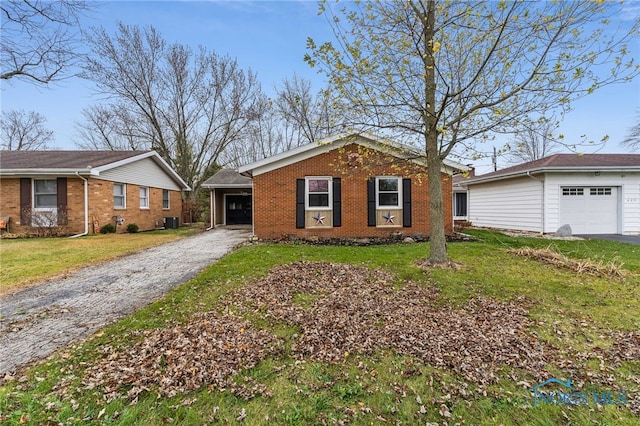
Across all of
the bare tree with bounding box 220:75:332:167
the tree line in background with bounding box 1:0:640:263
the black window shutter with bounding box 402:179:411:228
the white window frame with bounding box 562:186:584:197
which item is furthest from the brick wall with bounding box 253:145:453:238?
the bare tree with bounding box 220:75:332:167

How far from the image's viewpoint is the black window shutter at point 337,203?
11531mm

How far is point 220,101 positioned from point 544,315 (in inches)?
1029

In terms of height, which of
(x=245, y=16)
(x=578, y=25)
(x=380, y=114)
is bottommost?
(x=380, y=114)

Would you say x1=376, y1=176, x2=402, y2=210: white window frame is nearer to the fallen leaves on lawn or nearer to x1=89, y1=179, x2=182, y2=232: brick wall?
the fallen leaves on lawn

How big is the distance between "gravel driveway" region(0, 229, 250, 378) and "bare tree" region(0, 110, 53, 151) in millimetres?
32112

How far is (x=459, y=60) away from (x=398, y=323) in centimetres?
598

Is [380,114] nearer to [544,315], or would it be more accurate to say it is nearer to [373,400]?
[544,315]

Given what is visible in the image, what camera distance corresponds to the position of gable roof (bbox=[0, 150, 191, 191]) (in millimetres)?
12625

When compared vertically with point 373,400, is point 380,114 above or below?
above

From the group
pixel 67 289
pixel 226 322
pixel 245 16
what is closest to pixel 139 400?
pixel 226 322

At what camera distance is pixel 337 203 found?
1157 cm

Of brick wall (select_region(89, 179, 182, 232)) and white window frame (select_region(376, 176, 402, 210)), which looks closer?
white window frame (select_region(376, 176, 402, 210))

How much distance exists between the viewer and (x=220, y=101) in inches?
996

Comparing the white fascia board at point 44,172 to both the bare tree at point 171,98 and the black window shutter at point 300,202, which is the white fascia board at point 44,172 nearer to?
the black window shutter at point 300,202
